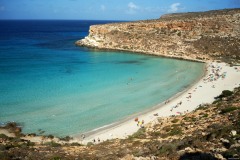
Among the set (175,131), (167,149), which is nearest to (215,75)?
(175,131)

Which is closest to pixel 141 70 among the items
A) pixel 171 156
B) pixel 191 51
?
pixel 191 51

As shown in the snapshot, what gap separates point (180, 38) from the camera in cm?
8019

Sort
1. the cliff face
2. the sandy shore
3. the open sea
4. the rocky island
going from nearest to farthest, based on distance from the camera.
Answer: the rocky island < the sandy shore < the open sea < the cliff face

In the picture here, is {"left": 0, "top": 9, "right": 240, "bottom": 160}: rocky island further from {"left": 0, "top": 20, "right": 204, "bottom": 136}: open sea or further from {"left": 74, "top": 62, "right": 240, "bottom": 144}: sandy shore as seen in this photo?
{"left": 0, "top": 20, "right": 204, "bottom": 136}: open sea

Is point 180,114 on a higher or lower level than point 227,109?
lower

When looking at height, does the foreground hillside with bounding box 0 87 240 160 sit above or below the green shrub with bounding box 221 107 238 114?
below

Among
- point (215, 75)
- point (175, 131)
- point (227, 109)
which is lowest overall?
point (175, 131)

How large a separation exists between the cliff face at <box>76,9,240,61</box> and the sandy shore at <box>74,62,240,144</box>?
61.3 feet

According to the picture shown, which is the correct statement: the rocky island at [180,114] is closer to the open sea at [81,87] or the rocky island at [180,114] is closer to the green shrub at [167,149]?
A: the green shrub at [167,149]

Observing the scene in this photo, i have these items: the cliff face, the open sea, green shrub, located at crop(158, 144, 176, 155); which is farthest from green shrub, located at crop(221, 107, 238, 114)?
the cliff face

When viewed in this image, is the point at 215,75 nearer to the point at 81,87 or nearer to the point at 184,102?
the point at 184,102

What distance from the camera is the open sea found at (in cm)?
2967

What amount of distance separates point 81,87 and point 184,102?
1636 cm

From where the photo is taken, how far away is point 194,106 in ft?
108
